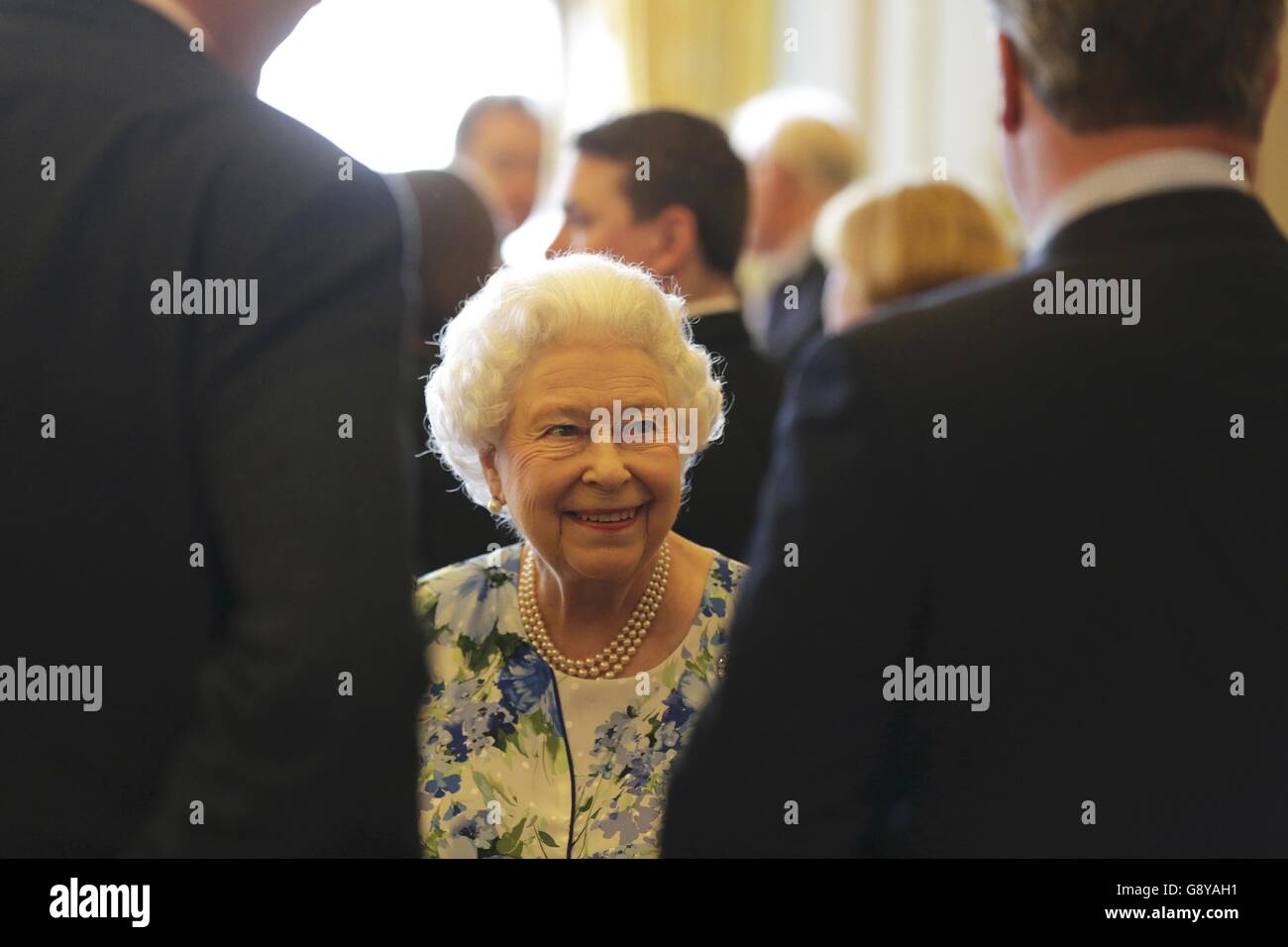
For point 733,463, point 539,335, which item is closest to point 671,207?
point 733,463

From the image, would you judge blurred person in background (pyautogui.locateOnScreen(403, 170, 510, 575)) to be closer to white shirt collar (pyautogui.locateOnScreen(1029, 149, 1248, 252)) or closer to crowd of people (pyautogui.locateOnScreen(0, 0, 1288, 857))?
crowd of people (pyautogui.locateOnScreen(0, 0, 1288, 857))

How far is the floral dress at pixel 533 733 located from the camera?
7.08ft

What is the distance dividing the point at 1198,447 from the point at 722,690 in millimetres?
474

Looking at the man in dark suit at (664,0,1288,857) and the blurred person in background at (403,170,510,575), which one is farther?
the blurred person in background at (403,170,510,575)

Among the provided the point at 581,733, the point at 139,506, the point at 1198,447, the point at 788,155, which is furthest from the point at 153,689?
the point at 788,155

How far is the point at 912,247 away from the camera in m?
3.45

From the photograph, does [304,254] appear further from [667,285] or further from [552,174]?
[552,174]

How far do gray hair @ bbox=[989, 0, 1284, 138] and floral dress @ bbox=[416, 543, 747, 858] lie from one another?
1.17 metres

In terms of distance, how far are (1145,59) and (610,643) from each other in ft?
4.14

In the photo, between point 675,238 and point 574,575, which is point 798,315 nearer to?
point 675,238

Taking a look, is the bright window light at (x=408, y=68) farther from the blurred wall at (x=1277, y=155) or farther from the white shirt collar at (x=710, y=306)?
the white shirt collar at (x=710, y=306)

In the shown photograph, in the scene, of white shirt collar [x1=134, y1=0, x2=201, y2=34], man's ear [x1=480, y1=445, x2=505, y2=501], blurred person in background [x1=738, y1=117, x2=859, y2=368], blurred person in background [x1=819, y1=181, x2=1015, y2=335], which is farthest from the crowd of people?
blurred person in background [x1=738, y1=117, x2=859, y2=368]

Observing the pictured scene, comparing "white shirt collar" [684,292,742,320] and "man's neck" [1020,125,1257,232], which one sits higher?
"white shirt collar" [684,292,742,320]

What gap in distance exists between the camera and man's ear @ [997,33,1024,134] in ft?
4.68
